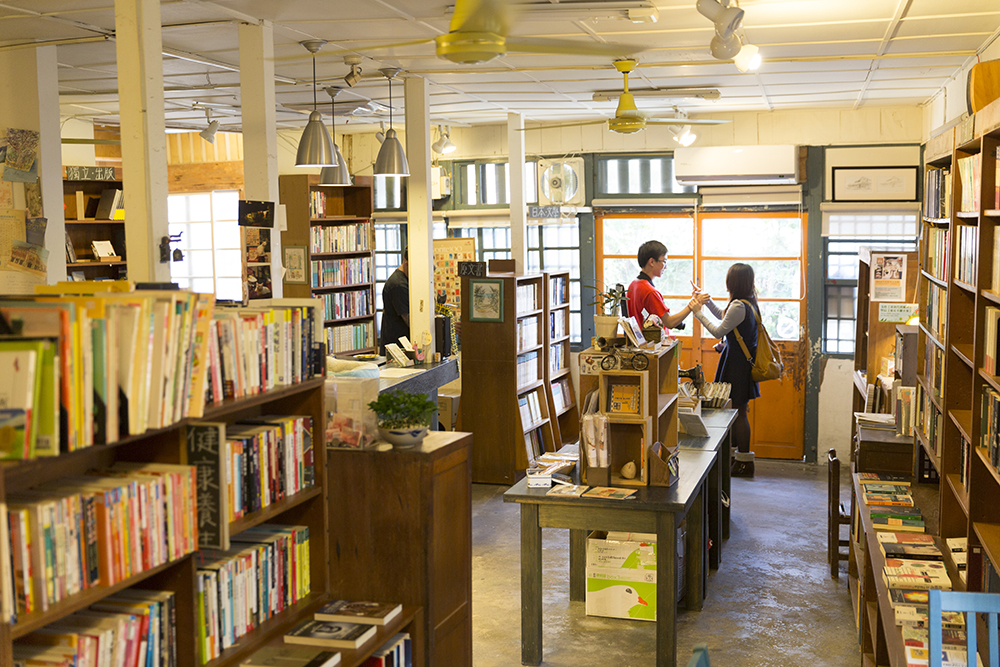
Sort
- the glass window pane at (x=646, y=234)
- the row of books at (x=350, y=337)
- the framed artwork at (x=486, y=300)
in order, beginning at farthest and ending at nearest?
1. the glass window pane at (x=646, y=234)
2. the row of books at (x=350, y=337)
3. the framed artwork at (x=486, y=300)

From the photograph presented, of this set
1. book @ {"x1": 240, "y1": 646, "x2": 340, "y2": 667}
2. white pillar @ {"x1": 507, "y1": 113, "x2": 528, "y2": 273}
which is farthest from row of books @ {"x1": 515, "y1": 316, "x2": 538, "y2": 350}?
book @ {"x1": 240, "y1": 646, "x2": 340, "y2": 667}

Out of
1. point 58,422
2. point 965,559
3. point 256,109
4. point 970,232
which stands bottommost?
point 965,559

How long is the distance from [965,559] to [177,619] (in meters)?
2.96

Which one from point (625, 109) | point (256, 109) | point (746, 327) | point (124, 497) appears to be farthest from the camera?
point (746, 327)

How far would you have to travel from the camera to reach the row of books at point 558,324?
28.5ft

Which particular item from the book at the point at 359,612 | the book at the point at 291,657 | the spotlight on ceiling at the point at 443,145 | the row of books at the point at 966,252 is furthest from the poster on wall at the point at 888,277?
the book at the point at 291,657

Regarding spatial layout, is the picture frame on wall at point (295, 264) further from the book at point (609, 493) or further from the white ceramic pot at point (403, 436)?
the white ceramic pot at point (403, 436)

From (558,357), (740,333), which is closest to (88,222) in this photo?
(558,357)

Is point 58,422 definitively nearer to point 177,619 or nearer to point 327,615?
point 177,619

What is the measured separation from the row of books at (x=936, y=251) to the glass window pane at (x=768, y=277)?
373 cm

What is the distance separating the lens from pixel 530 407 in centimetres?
793

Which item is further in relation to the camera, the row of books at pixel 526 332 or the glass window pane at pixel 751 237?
the glass window pane at pixel 751 237

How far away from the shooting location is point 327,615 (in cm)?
307

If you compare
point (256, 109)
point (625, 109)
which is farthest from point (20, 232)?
point (625, 109)
